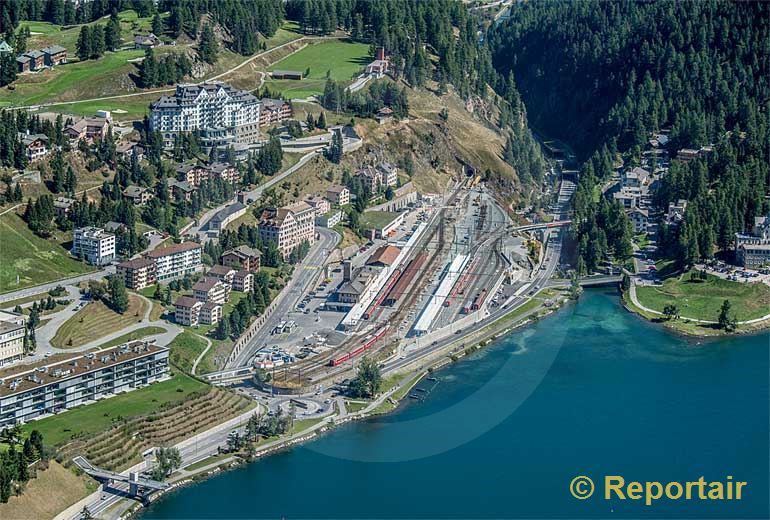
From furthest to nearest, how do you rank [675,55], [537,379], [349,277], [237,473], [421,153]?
[675,55], [421,153], [349,277], [537,379], [237,473]

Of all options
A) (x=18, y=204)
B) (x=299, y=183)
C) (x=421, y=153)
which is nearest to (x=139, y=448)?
(x=18, y=204)

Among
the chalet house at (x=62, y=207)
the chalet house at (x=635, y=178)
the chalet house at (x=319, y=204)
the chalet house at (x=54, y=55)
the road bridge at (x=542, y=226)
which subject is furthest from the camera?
the chalet house at (x=635, y=178)

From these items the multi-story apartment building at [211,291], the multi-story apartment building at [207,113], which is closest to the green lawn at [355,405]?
the multi-story apartment building at [211,291]

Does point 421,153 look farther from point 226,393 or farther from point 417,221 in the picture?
point 226,393

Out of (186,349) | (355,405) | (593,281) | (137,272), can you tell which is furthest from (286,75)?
(355,405)

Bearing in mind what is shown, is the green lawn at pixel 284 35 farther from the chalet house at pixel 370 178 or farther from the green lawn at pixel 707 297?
the green lawn at pixel 707 297

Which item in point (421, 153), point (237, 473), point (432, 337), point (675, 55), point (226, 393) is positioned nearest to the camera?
point (237, 473)

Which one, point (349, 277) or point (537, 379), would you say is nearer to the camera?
point (537, 379)
